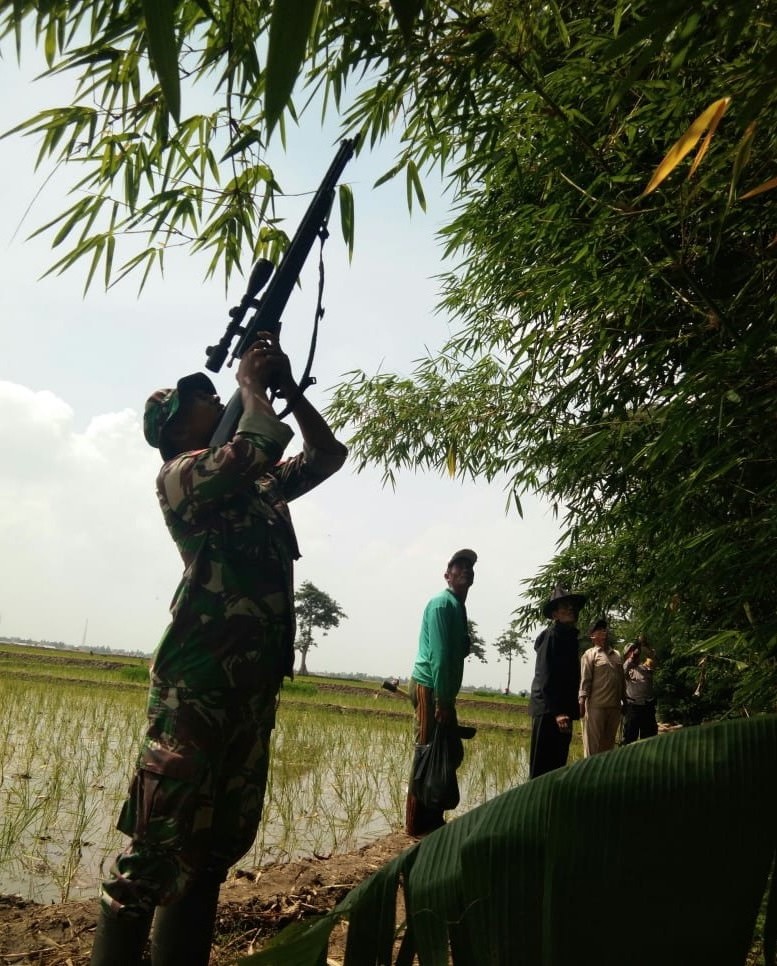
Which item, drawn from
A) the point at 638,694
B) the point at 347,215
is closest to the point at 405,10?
the point at 347,215

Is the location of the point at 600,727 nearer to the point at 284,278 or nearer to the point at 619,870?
the point at 284,278

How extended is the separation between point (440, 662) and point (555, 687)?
3.72ft

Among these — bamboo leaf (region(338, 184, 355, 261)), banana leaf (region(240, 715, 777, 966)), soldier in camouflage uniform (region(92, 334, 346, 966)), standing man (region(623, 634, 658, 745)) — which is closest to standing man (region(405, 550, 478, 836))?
soldier in camouflage uniform (region(92, 334, 346, 966))

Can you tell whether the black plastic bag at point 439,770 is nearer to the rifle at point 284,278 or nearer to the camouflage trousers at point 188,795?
the camouflage trousers at point 188,795

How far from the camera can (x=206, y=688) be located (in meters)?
1.75

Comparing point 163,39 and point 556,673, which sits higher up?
point 163,39

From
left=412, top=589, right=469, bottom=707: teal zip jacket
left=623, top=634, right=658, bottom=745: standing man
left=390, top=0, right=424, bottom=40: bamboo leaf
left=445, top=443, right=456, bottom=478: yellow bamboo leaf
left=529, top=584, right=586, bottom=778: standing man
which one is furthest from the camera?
left=623, top=634, right=658, bottom=745: standing man

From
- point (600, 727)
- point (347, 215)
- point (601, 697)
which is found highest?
point (347, 215)

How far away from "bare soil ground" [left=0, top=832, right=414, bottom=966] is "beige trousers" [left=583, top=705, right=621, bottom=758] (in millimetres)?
2861

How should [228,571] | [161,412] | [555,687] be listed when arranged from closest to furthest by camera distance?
[228,571] < [161,412] < [555,687]

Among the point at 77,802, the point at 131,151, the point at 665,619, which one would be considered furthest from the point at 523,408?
the point at 77,802

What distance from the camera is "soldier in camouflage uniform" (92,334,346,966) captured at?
163 centimetres

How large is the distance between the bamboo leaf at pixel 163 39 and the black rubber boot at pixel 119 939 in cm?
162

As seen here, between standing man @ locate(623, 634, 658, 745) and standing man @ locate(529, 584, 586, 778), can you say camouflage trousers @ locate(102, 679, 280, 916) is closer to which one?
standing man @ locate(529, 584, 586, 778)
